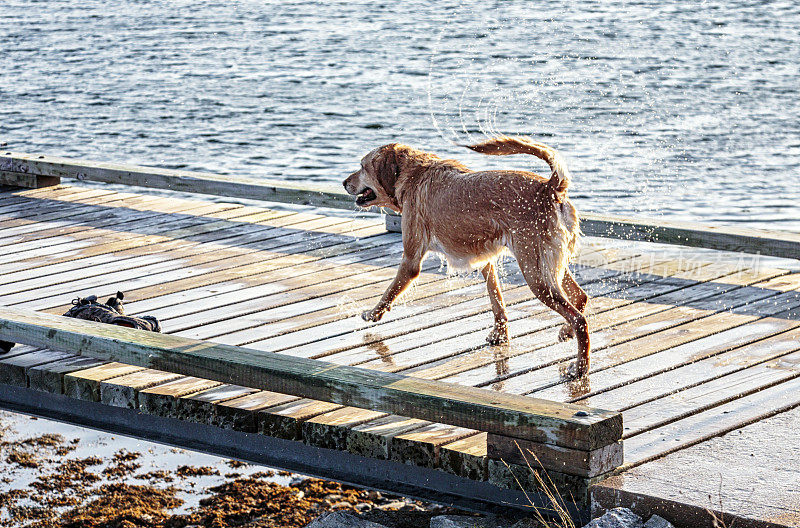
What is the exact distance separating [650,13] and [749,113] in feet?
42.8

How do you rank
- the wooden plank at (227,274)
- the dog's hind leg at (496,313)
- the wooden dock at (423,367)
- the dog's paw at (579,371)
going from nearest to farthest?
the wooden dock at (423,367) → the dog's paw at (579,371) → the dog's hind leg at (496,313) → the wooden plank at (227,274)

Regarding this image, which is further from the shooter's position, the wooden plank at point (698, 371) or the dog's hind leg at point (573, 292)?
the dog's hind leg at point (573, 292)

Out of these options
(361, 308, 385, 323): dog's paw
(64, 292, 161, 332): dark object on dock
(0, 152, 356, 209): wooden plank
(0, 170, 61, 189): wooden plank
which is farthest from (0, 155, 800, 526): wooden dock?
(0, 170, 61, 189): wooden plank

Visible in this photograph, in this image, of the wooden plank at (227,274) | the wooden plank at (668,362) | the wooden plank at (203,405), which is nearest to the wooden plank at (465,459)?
the wooden plank at (668,362)

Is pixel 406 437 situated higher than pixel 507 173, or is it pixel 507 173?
pixel 507 173

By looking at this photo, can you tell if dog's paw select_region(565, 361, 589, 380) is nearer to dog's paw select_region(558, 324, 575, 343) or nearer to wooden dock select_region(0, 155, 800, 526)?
wooden dock select_region(0, 155, 800, 526)

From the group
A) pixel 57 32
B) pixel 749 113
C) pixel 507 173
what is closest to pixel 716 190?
pixel 749 113

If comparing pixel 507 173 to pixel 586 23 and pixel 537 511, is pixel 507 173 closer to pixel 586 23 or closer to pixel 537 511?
pixel 537 511

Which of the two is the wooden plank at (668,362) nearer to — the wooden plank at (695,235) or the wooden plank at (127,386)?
the wooden plank at (695,235)

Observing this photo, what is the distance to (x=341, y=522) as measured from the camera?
4910mm

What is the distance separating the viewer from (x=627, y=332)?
20.6ft

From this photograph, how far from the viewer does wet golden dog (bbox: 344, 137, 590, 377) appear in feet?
17.3

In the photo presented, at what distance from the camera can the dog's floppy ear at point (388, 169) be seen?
5.88m

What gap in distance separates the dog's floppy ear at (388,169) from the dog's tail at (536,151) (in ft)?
1.75
